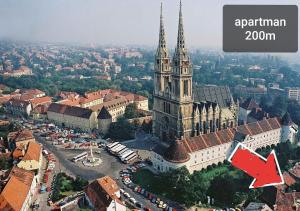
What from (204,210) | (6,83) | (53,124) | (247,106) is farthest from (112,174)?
(6,83)

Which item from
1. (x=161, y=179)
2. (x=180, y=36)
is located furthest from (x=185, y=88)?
(x=161, y=179)

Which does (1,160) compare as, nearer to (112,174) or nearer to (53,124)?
(112,174)

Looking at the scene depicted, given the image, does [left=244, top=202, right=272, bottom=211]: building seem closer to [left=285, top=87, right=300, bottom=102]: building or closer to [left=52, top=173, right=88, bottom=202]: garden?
[left=52, top=173, right=88, bottom=202]: garden

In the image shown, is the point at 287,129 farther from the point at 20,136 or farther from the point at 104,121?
the point at 20,136

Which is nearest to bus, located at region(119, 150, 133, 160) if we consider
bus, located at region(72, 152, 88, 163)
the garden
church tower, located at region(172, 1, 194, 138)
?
bus, located at region(72, 152, 88, 163)

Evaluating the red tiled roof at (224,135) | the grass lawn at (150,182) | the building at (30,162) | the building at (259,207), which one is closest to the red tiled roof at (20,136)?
the building at (30,162)

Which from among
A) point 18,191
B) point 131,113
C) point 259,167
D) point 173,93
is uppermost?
point 173,93

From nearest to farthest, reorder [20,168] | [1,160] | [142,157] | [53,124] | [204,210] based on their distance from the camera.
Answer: [204,210]
[20,168]
[1,160]
[142,157]
[53,124]
